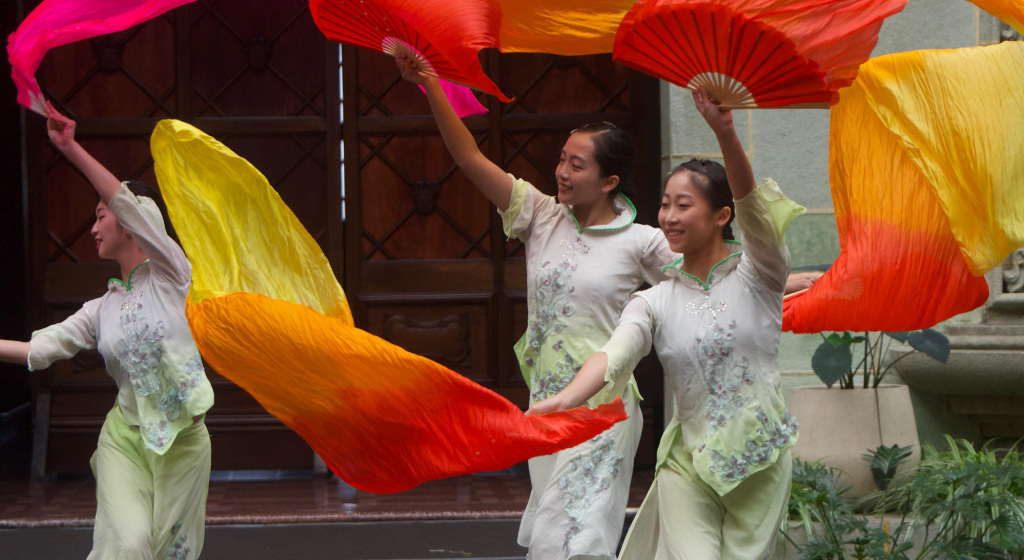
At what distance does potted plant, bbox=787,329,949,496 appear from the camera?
4855mm

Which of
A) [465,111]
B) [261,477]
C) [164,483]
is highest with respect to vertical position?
[465,111]

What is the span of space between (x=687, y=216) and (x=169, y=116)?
14.1 feet

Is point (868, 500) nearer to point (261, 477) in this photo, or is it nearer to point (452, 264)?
point (452, 264)

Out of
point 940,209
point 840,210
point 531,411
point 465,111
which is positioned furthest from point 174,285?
point 940,209

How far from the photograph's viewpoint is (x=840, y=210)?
3.39 meters

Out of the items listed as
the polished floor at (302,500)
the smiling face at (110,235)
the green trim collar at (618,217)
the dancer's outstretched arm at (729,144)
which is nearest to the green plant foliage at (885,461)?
the polished floor at (302,500)

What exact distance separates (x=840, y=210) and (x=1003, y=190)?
1.45 feet

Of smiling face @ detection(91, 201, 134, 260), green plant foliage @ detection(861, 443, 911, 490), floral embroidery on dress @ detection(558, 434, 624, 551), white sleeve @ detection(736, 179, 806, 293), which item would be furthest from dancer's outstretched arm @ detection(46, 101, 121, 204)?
green plant foliage @ detection(861, 443, 911, 490)

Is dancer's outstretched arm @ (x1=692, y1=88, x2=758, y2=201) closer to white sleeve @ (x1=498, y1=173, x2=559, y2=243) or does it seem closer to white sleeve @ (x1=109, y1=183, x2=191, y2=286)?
white sleeve @ (x1=498, y1=173, x2=559, y2=243)

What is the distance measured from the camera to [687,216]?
2.98 meters

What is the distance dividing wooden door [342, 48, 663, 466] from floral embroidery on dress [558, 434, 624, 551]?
3.08m

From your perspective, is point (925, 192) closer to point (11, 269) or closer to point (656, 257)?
point (656, 257)

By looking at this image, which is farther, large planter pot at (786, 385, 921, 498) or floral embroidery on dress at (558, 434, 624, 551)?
large planter pot at (786, 385, 921, 498)

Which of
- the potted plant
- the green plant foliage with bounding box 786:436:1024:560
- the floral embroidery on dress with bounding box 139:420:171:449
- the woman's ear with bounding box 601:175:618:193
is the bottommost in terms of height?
the green plant foliage with bounding box 786:436:1024:560
